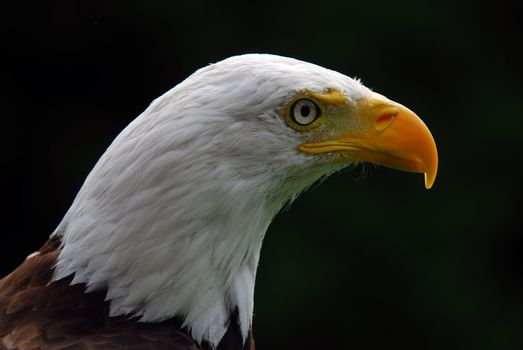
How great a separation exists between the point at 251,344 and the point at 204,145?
752mm

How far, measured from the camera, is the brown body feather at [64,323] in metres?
3.05

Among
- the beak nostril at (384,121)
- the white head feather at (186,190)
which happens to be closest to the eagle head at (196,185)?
the white head feather at (186,190)

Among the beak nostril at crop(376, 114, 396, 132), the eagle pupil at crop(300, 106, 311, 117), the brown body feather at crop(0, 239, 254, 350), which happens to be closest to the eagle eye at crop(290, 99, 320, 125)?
the eagle pupil at crop(300, 106, 311, 117)

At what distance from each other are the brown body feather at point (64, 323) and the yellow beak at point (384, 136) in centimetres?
76

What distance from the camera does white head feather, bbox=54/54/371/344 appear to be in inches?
125

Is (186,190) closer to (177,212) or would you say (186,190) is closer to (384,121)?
(177,212)

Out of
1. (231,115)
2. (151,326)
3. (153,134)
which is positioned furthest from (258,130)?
(151,326)

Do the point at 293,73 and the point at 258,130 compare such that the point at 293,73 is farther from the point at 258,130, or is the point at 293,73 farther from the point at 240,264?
the point at 240,264

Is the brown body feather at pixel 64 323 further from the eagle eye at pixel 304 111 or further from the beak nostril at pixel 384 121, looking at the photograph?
the beak nostril at pixel 384 121

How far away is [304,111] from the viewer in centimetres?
332

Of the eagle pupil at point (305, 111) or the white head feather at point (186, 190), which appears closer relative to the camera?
the white head feather at point (186, 190)

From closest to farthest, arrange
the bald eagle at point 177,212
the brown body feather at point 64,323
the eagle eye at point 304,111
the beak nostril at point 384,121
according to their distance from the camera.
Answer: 1. the brown body feather at point 64,323
2. the bald eagle at point 177,212
3. the eagle eye at point 304,111
4. the beak nostril at point 384,121

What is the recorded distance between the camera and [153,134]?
10.5 ft

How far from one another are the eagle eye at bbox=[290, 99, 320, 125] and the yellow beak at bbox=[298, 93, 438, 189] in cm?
10
